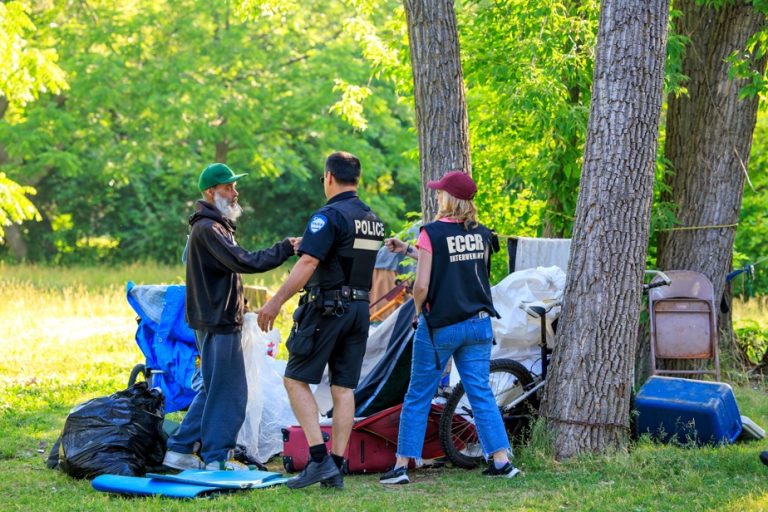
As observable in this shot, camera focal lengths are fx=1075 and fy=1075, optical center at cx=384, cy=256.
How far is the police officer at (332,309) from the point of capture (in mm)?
6016

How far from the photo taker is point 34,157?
2545cm

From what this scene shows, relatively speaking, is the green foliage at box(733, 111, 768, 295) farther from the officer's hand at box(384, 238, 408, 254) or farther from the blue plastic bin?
the officer's hand at box(384, 238, 408, 254)

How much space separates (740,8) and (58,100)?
818 inches

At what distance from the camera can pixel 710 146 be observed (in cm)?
969

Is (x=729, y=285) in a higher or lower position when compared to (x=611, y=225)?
lower

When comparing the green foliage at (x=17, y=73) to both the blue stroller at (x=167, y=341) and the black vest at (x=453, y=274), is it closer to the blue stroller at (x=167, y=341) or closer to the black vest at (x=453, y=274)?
the blue stroller at (x=167, y=341)

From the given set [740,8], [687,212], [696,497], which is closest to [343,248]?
[696,497]

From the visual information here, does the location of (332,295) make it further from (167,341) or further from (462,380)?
(167,341)

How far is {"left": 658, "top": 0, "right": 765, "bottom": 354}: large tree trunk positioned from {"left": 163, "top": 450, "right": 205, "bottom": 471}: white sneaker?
4.92 metres

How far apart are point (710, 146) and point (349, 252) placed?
4.85 m

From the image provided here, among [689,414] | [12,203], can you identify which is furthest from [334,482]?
[12,203]

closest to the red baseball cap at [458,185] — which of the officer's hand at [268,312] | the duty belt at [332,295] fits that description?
the duty belt at [332,295]

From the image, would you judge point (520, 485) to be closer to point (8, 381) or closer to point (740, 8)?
point (740, 8)

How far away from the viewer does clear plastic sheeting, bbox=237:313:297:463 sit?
6980 mm
